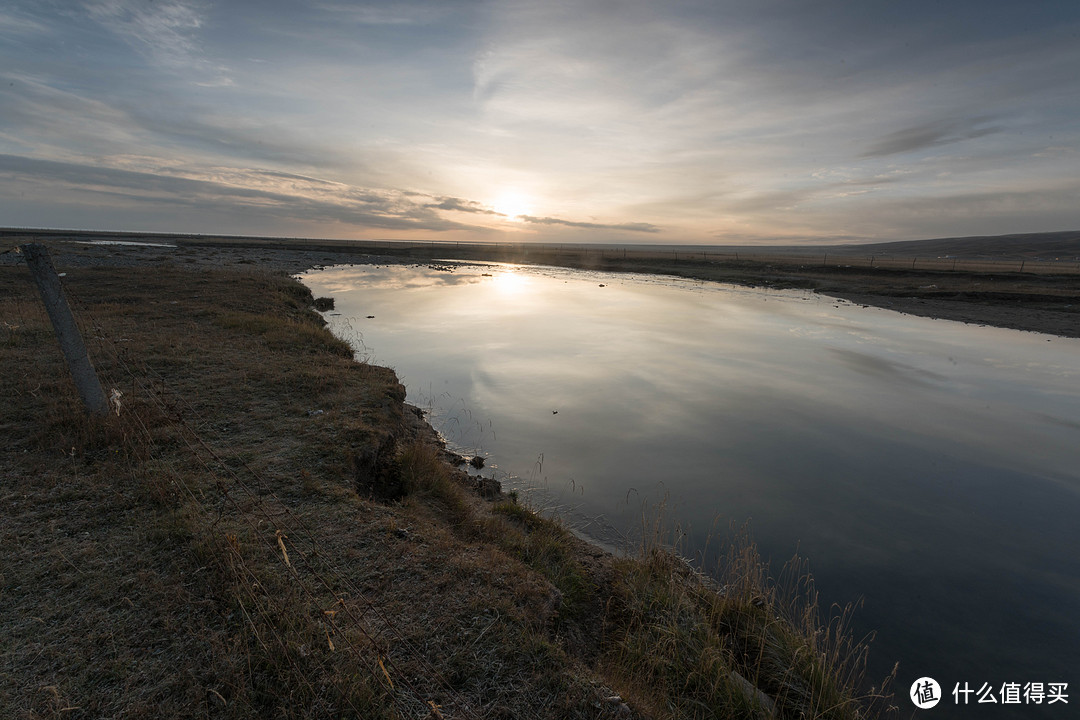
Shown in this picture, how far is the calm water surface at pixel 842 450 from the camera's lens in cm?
661

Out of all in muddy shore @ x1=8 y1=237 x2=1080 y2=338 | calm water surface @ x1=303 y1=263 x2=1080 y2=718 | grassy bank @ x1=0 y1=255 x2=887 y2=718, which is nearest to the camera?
grassy bank @ x1=0 y1=255 x2=887 y2=718

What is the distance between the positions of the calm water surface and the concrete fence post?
6715 mm

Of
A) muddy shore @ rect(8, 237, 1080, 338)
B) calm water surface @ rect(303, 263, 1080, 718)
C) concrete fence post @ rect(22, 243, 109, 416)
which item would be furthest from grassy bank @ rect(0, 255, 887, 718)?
muddy shore @ rect(8, 237, 1080, 338)

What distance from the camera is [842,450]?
37.6 ft

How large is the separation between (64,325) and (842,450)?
15.7 metres

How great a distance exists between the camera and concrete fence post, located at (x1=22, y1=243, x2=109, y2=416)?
7.03 m

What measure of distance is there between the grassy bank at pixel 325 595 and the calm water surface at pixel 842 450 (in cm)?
135

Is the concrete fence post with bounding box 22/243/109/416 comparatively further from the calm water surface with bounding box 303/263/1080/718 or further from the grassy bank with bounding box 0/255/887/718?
the calm water surface with bounding box 303/263/1080/718

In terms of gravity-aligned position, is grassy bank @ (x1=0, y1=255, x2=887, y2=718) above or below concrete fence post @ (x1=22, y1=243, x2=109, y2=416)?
below

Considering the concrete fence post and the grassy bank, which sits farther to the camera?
the concrete fence post

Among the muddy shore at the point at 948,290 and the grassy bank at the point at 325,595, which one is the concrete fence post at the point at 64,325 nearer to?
the grassy bank at the point at 325,595

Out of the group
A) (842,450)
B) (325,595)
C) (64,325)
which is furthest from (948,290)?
(64,325)

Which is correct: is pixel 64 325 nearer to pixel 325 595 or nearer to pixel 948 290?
pixel 325 595

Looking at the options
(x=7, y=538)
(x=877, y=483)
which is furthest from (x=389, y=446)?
(x=877, y=483)
